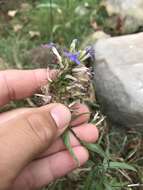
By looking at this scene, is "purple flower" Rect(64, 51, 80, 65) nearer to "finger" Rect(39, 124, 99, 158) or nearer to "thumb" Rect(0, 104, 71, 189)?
"thumb" Rect(0, 104, 71, 189)

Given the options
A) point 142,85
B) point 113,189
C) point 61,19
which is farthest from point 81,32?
point 113,189

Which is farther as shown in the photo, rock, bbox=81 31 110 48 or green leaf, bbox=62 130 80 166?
rock, bbox=81 31 110 48

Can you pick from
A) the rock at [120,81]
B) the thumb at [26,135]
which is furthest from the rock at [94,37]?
the thumb at [26,135]

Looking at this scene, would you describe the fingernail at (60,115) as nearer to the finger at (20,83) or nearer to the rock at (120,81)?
the finger at (20,83)

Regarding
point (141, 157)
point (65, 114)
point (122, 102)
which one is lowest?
point (141, 157)

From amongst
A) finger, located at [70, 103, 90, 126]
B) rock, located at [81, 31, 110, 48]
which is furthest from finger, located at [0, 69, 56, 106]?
rock, located at [81, 31, 110, 48]

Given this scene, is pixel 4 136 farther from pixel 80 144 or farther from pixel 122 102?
pixel 122 102

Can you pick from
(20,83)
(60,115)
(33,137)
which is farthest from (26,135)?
(20,83)

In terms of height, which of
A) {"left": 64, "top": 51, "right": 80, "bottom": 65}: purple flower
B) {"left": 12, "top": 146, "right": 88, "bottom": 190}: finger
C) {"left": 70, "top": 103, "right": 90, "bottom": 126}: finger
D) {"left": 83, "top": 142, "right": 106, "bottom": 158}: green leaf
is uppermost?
{"left": 64, "top": 51, "right": 80, "bottom": 65}: purple flower

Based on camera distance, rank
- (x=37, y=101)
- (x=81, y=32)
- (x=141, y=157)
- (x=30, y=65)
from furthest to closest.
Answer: (x=81, y=32) < (x=30, y=65) < (x=141, y=157) < (x=37, y=101)
